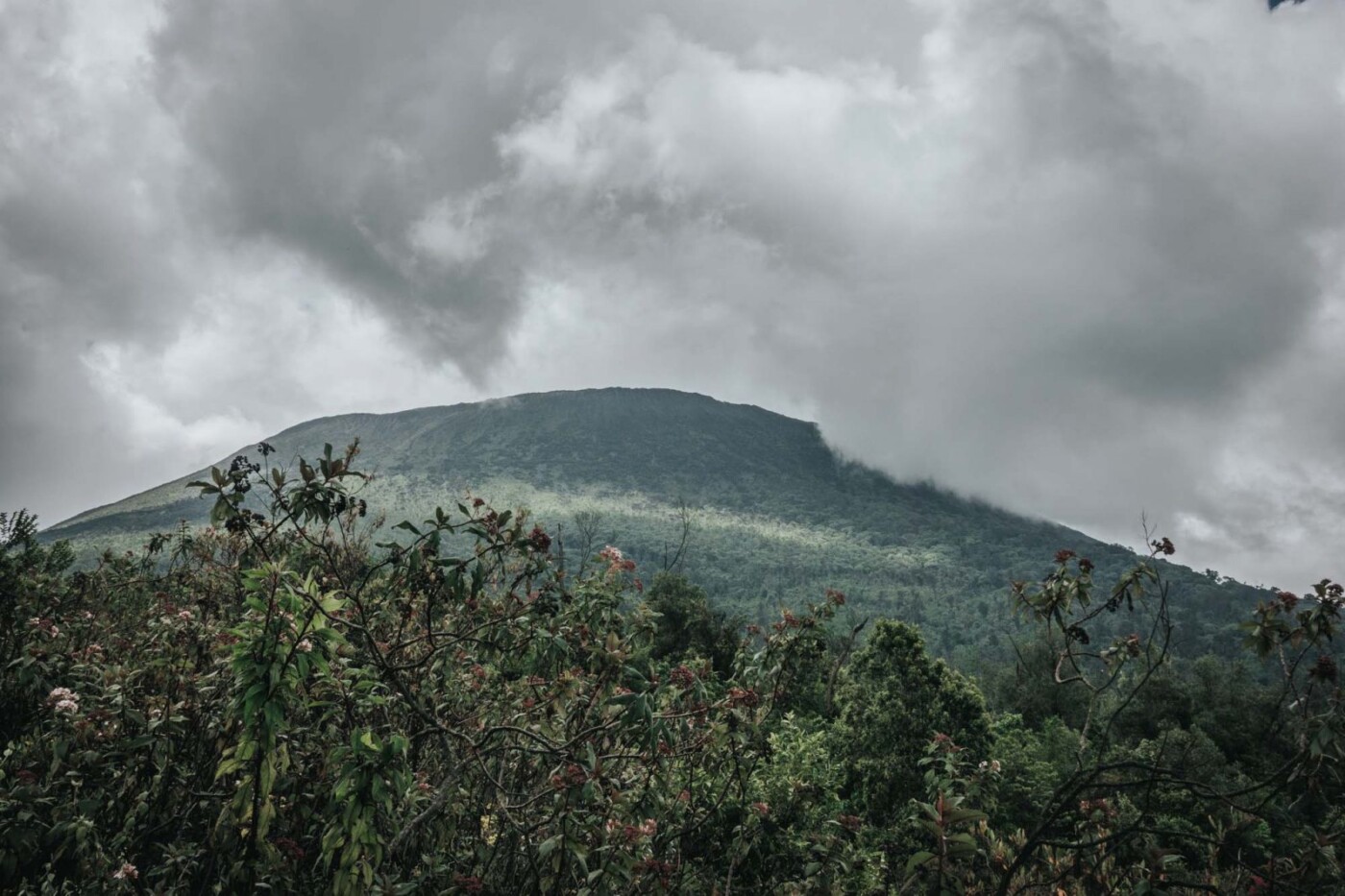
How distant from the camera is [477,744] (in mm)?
3762

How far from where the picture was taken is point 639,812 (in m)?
4.40

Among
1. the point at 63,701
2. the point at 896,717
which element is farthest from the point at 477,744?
the point at 896,717

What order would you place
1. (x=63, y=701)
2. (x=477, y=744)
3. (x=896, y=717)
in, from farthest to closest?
(x=896, y=717)
(x=63, y=701)
(x=477, y=744)

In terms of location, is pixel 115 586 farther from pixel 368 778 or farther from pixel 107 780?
pixel 368 778

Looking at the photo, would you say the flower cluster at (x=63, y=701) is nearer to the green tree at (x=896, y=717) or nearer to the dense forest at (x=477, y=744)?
the dense forest at (x=477, y=744)

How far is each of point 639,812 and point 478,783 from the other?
1.30m

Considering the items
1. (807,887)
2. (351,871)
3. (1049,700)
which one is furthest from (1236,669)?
(351,871)

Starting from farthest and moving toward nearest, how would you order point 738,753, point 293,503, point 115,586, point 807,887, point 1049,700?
point 1049,700, point 115,586, point 738,753, point 807,887, point 293,503

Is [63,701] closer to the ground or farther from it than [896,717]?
farther from it

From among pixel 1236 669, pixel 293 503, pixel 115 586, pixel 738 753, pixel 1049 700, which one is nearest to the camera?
pixel 293 503

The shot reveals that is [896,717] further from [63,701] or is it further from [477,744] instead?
[63,701]

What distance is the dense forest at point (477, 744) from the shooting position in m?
2.99

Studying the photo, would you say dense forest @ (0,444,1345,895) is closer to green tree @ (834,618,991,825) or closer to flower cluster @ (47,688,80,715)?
flower cluster @ (47,688,80,715)

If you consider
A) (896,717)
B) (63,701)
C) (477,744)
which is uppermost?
(63,701)
